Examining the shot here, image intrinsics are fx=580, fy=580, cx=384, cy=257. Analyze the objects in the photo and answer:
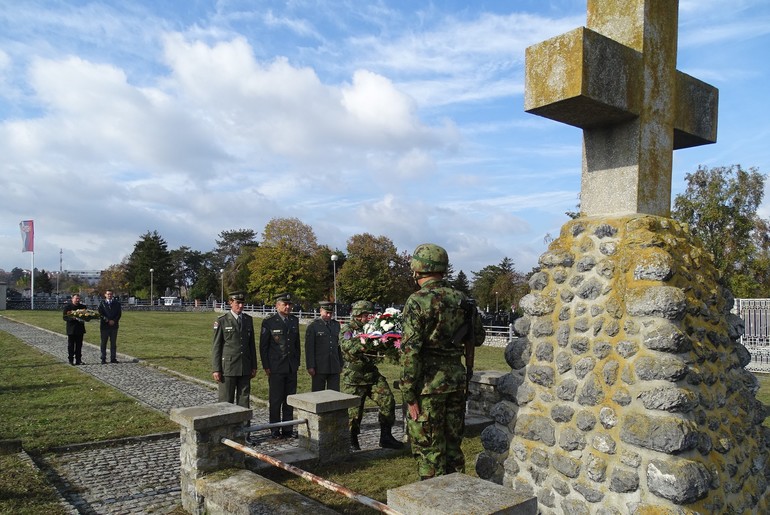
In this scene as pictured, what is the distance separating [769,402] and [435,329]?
10.0 meters

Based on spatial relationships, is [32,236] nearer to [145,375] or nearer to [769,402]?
[145,375]

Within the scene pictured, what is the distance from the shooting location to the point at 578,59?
3.93 m

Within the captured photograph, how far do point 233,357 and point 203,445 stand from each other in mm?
2635

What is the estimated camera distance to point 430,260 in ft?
15.2

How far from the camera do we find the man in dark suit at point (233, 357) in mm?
7641

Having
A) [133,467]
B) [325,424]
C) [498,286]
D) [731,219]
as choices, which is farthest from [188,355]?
[498,286]

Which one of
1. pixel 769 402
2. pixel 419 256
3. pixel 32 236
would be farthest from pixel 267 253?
pixel 419 256

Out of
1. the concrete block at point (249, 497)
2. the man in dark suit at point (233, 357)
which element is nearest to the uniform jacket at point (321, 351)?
the man in dark suit at point (233, 357)

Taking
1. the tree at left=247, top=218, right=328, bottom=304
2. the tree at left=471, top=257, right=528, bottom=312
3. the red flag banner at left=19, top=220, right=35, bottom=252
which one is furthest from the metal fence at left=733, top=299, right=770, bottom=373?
the red flag banner at left=19, top=220, right=35, bottom=252

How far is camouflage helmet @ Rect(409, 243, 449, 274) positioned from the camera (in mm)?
4641

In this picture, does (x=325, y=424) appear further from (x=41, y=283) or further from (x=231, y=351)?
(x=41, y=283)

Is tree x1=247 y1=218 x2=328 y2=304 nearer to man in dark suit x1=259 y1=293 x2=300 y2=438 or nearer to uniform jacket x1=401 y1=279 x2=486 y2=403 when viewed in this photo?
man in dark suit x1=259 y1=293 x2=300 y2=438

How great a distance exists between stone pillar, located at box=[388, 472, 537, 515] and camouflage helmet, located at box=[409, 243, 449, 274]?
6.02 feet

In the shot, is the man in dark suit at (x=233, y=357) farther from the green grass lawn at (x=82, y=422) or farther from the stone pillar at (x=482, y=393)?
the stone pillar at (x=482, y=393)
